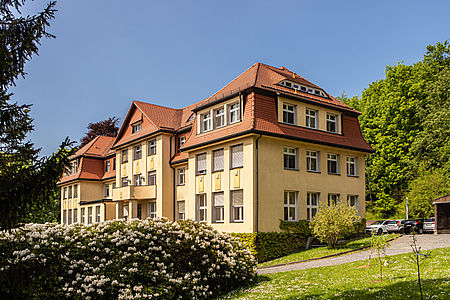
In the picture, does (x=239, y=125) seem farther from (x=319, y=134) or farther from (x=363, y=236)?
(x=363, y=236)

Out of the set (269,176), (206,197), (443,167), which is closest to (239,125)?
(269,176)

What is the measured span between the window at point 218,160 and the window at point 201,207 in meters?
2.38

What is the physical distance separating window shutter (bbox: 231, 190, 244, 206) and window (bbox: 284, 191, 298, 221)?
2.81 meters

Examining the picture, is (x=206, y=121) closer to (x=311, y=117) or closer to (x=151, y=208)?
(x=311, y=117)

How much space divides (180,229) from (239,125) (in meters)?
12.6

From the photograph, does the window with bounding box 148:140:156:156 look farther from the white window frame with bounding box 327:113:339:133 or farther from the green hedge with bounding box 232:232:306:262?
the white window frame with bounding box 327:113:339:133

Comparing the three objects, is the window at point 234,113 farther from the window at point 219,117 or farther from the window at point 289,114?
the window at point 289,114

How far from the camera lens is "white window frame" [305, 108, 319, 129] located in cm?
2811

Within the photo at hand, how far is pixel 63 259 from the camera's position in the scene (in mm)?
11109

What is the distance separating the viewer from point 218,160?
89.5 feet

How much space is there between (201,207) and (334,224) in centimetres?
931

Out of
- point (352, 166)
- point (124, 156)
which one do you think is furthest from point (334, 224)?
point (124, 156)

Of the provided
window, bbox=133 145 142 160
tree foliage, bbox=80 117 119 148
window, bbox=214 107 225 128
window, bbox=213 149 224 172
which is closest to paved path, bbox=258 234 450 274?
window, bbox=213 149 224 172

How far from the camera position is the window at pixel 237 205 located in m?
25.3
